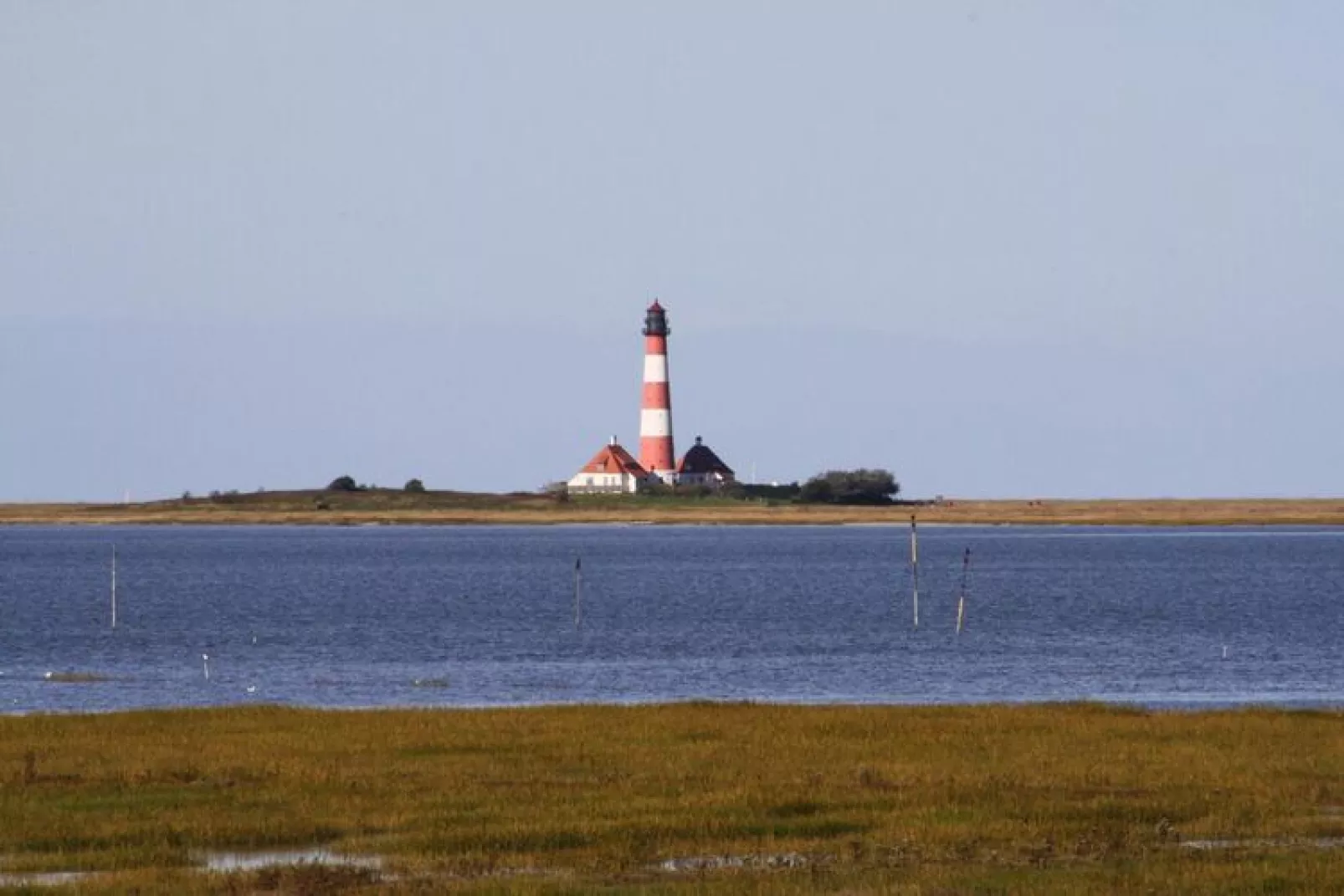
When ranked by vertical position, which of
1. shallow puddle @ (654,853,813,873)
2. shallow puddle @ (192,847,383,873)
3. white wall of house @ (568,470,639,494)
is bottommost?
shallow puddle @ (654,853,813,873)

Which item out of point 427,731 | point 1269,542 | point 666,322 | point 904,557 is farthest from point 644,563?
point 427,731

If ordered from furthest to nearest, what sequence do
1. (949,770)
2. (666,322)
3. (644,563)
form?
(666,322) < (644,563) < (949,770)

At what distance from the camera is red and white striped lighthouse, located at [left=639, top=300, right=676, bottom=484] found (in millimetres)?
168375

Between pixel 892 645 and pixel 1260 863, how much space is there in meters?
42.4

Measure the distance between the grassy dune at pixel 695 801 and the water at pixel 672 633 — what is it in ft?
36.5

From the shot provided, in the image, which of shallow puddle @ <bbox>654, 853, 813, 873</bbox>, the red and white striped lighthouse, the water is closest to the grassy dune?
shallow puddle @ <bbox>654, 853, 813, 873</bbox>

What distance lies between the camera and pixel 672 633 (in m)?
68.9

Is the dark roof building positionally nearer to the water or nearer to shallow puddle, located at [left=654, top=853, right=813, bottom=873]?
the water

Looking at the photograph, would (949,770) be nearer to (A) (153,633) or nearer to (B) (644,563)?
(A) (153,633)

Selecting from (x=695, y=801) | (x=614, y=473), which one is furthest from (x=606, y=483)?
(x=695, y=801)

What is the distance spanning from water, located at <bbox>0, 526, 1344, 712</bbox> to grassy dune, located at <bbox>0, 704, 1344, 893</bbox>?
11111 millimetres

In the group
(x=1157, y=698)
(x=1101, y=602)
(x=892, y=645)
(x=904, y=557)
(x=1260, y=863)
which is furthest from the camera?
(x=904, y=557)

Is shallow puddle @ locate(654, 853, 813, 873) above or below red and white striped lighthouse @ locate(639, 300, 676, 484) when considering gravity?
below

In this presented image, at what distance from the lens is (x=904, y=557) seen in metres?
152
